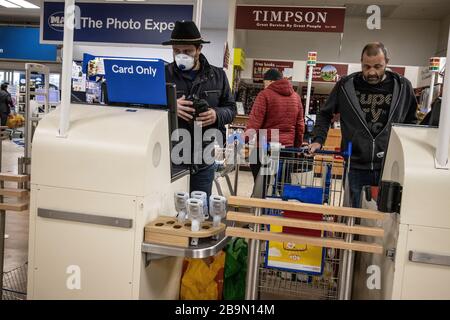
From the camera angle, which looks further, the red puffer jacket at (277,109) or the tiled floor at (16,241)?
the red puffer jacket at (277,109)

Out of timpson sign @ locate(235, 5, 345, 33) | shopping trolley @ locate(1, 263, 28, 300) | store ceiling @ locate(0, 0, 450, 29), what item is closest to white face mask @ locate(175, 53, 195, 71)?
shopping trolley @ locate(1, 263, 28, 300)

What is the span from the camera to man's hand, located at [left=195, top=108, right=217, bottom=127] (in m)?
2.33

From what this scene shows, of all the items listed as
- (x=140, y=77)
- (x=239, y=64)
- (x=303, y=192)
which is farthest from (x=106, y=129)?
(x=239, y=64)

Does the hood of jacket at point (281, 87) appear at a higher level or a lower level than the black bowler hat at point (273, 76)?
lower

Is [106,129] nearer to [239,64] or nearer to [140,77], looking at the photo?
[140,77]

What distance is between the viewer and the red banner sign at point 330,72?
32.1 ft

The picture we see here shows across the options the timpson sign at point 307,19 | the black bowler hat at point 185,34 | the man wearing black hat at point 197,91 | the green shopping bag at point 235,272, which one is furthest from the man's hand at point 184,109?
the timpson sign at point 307,19

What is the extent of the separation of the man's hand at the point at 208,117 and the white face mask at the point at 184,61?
12.5 inches

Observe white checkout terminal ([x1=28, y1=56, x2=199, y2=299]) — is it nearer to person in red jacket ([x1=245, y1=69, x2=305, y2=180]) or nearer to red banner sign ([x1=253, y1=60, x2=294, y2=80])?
person in red jacket ([x1=245, y1=69, x2=305, y2=180])

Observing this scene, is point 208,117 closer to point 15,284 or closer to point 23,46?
point 15,284

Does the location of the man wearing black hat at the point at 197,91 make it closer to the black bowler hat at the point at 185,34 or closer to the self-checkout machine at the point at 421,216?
the black bowler hat at the point at 185,34

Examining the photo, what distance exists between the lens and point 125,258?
182 centimetres
